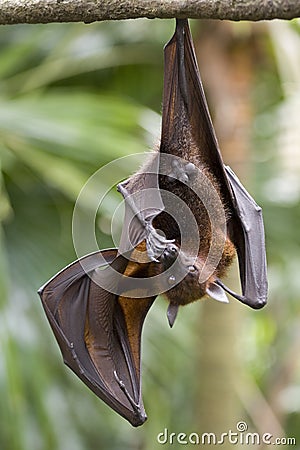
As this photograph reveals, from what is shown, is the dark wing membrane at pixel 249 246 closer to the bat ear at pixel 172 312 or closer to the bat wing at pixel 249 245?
the bat wing at pixel 249 245

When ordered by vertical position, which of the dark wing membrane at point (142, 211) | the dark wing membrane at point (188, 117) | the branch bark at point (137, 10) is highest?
the branch bark at point (137, 10)

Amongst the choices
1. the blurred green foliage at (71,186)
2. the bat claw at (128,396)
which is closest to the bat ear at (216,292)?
the bat claw at (128,396)

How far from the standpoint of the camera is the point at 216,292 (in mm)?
1394

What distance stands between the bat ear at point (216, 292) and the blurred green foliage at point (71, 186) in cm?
74

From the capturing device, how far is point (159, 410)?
3.01m

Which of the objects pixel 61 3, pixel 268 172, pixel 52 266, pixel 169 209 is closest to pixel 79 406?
pixel 52 266

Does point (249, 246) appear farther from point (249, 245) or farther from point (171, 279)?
point (171, 279)

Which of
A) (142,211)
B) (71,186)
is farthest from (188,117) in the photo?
(71,186)

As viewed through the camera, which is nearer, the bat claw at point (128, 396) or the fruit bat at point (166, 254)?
the fruit bat at point (166, 254)

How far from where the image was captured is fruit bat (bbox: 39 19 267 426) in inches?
53.4

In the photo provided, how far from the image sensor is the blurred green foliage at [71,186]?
94.0 inches

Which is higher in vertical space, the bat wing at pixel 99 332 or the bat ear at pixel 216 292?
the bat ear at pixel 216 292

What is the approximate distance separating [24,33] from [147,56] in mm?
622

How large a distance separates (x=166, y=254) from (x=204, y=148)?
0.26 metres
